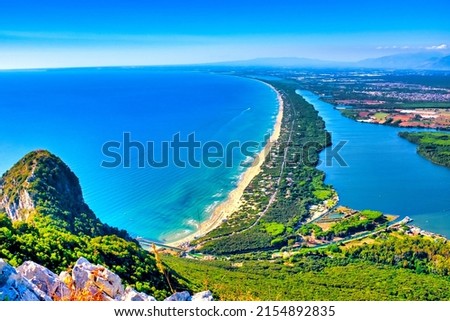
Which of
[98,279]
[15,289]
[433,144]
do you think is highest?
[15,289]

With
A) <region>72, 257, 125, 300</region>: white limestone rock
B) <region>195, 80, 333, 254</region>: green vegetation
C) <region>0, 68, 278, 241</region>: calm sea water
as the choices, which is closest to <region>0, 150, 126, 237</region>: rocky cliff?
<region>0, 68, 278, 241</region>: calm sea water

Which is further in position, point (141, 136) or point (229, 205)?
point (141, 136)

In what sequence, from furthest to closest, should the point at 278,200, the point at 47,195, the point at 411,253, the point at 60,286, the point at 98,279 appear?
→ 1. the point at 278,200
2. the point at 411,253
3. the point at 47,195
4. the point at 98,279
5. the point at 60,286

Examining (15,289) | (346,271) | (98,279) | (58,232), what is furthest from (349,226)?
(15,289)

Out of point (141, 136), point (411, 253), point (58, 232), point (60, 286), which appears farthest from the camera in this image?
point (141, 136)

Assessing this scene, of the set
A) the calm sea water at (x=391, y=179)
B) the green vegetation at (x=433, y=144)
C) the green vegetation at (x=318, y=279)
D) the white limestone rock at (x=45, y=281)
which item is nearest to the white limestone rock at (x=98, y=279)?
the white limestone rock at (x=45, y=281)

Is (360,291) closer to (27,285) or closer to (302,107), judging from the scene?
(27,285)

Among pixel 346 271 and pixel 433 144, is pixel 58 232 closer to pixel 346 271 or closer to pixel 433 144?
pixel 346 271

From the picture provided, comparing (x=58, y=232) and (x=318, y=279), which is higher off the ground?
(x=58, y=232)
